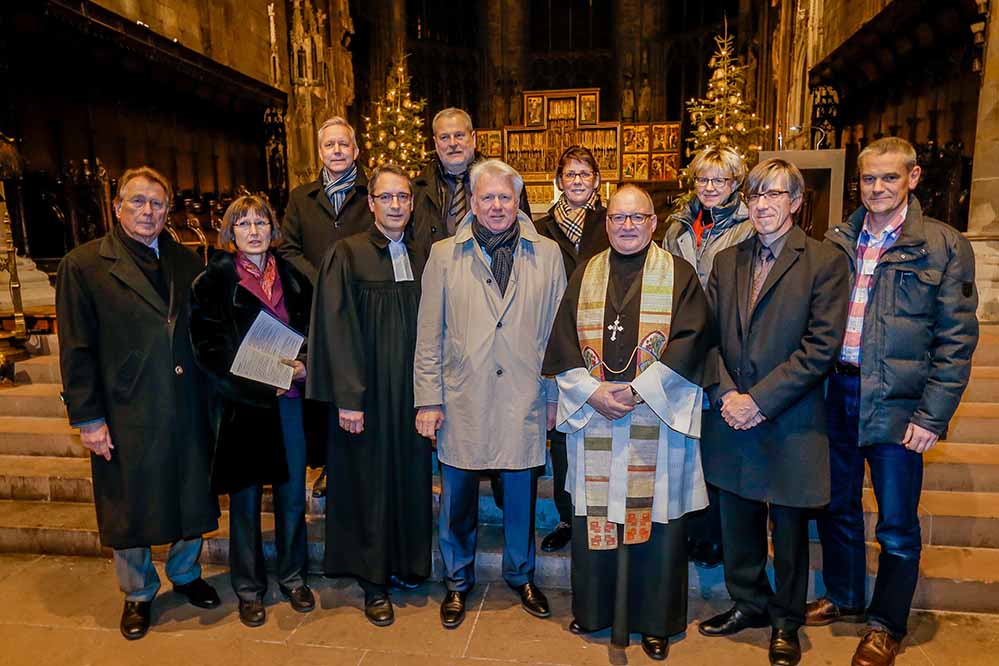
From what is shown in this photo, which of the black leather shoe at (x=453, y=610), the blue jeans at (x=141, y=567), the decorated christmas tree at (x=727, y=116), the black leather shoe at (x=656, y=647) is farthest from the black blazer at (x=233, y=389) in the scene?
the decorated christmas tree at (x=727, y=116)

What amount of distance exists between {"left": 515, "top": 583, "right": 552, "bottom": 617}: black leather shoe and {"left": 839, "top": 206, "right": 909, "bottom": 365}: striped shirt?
5.38ft

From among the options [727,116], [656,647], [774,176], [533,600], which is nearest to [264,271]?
[533,600]

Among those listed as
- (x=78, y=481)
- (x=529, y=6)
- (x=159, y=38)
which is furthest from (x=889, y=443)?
(x=529, y=6)

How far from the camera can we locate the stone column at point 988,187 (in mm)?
5355

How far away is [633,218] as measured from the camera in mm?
2371

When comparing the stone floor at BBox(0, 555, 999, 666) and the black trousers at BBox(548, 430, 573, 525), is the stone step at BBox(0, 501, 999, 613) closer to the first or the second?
the stone floor at BBox(0, 555, 999, 666)

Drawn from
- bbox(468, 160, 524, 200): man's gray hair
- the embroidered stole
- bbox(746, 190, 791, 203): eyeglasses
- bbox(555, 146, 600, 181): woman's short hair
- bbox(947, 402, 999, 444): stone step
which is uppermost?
bbox(555, 146, 600, 181): woman's short hair

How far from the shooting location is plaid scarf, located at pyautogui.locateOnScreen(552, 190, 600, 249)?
3.09 meters

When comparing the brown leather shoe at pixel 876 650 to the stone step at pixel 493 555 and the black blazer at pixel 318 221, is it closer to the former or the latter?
the stone step at pixel 493 555

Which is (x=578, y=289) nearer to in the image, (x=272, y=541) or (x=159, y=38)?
(x=272, y=541)

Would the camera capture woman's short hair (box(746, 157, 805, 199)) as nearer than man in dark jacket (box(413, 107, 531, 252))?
Yes

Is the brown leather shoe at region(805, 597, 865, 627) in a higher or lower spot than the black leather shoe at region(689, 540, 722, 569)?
lower

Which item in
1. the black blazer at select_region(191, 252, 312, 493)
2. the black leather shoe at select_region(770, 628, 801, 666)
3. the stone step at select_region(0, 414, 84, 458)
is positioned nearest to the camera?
the black leather shoe at select_region(770, 628, 801, 666)

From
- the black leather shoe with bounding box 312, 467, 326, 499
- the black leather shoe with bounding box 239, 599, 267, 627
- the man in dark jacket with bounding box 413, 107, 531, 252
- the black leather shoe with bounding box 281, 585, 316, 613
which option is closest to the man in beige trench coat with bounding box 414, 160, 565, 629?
the man in dark jacket with bounding box 413, 107, 531, 252
